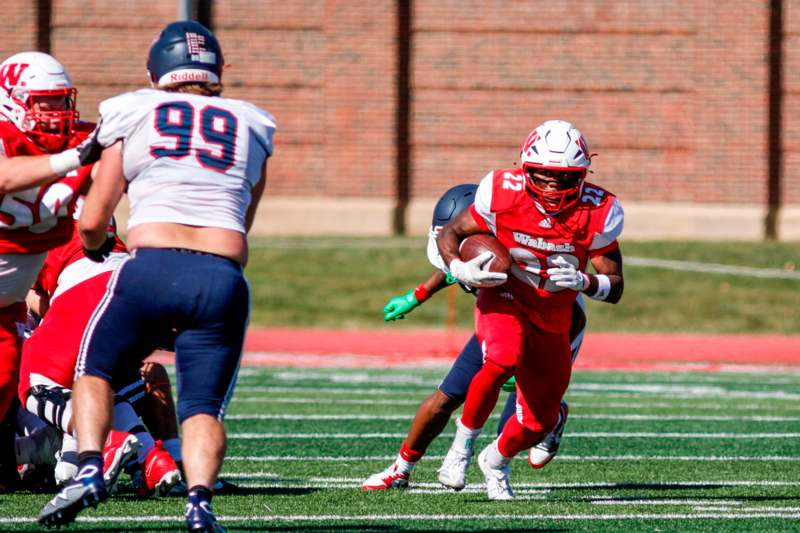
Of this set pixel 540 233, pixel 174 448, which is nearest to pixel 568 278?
pixel 540 233

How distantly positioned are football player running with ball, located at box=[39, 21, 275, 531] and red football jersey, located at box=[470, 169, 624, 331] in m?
1.78

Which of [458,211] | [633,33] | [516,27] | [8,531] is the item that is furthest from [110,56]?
[8,531]

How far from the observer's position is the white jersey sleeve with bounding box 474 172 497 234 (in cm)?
640

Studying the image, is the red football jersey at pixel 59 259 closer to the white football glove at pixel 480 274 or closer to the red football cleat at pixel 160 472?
the red football cleat at pixel 160 472

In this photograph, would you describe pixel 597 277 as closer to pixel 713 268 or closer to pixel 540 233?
pixel 540 233

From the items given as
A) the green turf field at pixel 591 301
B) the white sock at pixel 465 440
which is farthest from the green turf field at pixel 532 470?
the green turf field at pixel 591 301

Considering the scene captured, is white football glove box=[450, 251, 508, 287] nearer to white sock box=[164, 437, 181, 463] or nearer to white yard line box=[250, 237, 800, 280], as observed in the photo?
white sock box=[164, 437, 181, 463]

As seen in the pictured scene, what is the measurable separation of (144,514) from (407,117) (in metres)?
17.8

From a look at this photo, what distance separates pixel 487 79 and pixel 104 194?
1827 cm

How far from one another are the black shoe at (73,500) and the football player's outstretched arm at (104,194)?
89 cm

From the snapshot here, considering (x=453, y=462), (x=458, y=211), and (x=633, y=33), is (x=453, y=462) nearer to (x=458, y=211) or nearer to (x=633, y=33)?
(x=458, y=211)

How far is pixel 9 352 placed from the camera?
5941 millimetres

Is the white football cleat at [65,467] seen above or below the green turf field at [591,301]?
above

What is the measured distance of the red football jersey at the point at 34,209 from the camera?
230 inches
